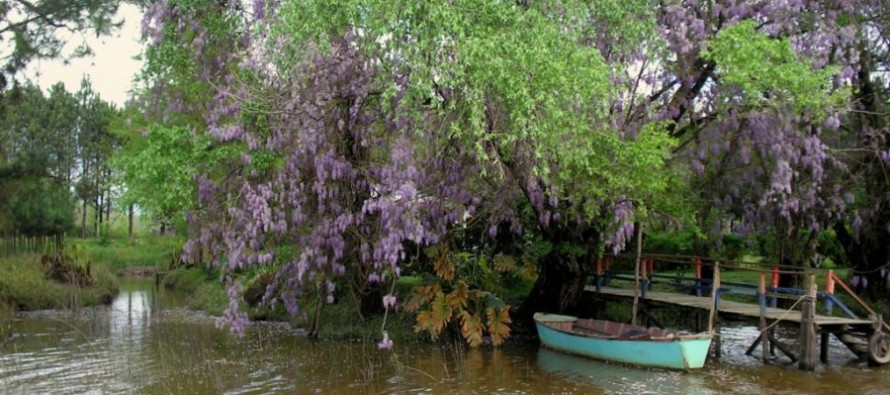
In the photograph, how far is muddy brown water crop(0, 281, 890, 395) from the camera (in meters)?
13.1

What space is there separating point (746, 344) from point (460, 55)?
10484 millimetres

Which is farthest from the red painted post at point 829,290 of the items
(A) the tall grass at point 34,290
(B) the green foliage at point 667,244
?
(A) the tall grass at point 34,290

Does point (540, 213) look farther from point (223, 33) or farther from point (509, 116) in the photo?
point (223, 33)

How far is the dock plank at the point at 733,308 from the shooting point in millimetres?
14469

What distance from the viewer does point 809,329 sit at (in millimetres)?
13930

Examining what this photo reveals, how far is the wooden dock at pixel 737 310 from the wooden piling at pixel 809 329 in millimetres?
231

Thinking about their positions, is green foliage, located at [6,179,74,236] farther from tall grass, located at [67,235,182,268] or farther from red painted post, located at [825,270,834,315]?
red painted post, located at [825,270,834,315]

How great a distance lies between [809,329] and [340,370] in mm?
8506

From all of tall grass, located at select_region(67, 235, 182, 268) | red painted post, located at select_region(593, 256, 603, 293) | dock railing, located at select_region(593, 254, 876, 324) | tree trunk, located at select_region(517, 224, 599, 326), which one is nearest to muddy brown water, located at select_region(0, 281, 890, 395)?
dock railing, located at select_region(593, 254, 876, 324)

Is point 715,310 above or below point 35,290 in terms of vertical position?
above

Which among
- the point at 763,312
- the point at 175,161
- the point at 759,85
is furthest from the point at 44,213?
the point at 759,85

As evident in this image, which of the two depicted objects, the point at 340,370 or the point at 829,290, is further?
the point at 340,370

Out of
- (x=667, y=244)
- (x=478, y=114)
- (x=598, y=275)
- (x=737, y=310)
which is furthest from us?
(x=667, y=244)

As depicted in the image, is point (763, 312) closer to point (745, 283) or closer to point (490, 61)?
point (745, 283)
